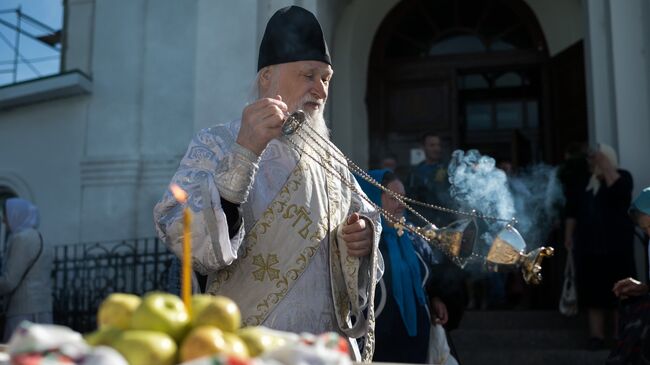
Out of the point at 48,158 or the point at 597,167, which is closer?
the point at 597,167

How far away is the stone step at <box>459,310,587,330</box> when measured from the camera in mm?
8344

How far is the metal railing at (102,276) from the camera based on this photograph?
28.1 ft

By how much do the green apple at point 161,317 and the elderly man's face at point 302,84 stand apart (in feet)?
5.72

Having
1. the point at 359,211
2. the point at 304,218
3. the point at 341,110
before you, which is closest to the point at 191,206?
the point at 304,218

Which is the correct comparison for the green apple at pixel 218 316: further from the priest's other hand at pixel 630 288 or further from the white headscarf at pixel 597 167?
the white headscarf at pixel 597 167

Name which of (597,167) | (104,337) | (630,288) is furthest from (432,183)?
(104,337)

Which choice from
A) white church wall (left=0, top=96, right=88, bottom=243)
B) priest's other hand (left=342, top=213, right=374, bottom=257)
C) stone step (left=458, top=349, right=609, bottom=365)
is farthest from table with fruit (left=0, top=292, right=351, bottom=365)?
white church wall (left=0, top=96, right=88, bottom=243)

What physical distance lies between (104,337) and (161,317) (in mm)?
105

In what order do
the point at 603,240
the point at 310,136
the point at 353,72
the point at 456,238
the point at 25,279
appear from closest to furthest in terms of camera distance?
the point at 310,136 < the point at 456,238 < the point at 25,279 < the point at 603,240 < the point at 353,72

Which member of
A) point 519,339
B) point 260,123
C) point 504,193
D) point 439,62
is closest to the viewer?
point 260,123

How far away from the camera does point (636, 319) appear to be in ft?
15.3

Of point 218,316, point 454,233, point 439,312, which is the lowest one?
point 439,312

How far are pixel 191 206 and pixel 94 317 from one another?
6517 millimetres

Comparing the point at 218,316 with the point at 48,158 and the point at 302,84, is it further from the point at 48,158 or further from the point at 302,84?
the point at 48,158
